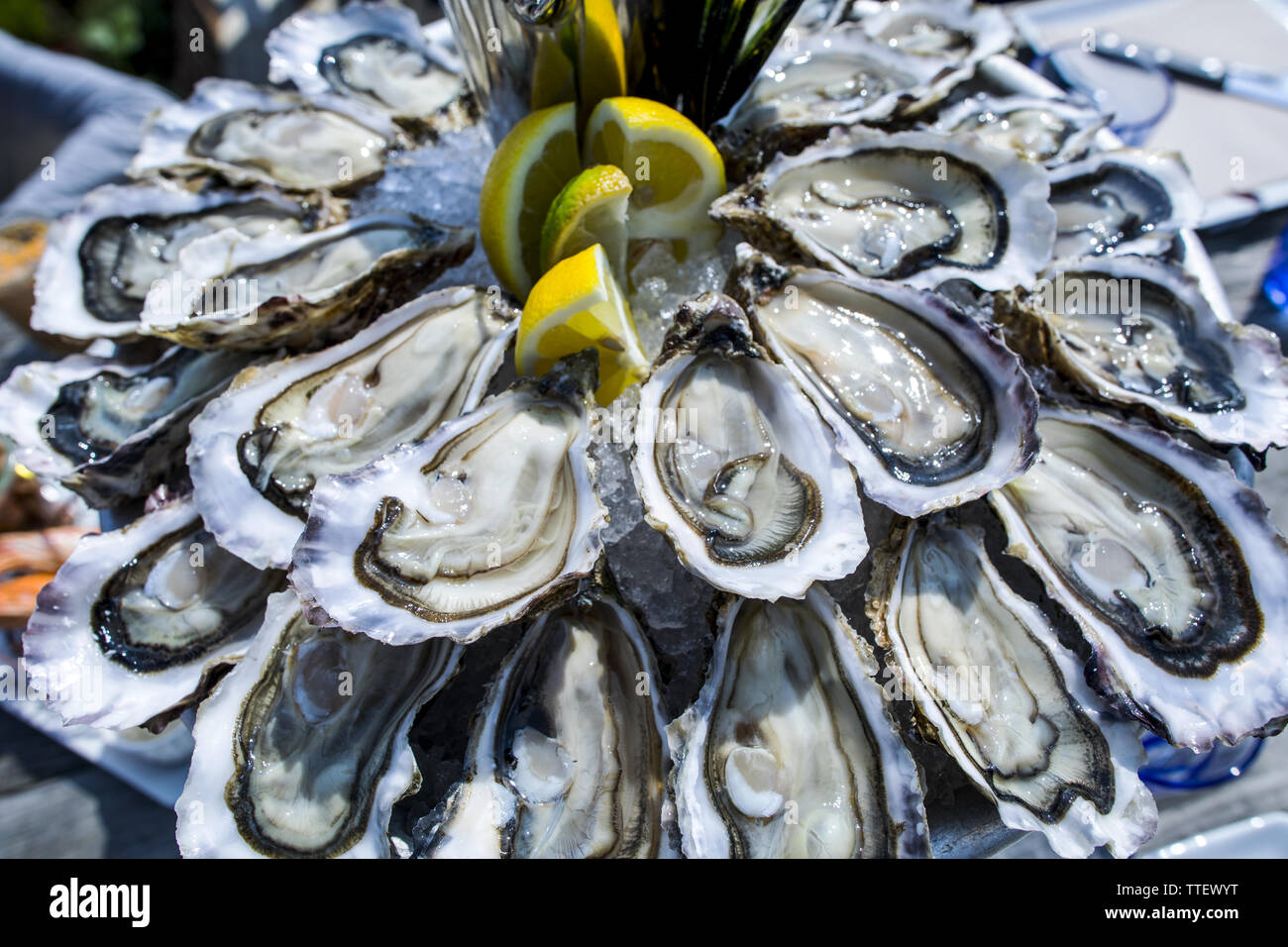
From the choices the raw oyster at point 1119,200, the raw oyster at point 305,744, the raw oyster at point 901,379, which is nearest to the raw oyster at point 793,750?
the raw oyster at point 901,379

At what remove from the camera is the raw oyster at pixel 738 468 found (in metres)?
0.90

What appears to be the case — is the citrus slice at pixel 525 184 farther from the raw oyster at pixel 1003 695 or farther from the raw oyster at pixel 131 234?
the raw oyster at pixel 1003 695

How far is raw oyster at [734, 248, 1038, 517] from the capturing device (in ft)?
3.20

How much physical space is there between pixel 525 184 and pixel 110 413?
0.68 m

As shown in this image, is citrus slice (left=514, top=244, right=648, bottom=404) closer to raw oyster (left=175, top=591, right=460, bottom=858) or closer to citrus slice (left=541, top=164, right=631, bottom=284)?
citrus slice (left=541, top=164, right=631, bottom=284)

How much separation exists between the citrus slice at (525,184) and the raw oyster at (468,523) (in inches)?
8.5

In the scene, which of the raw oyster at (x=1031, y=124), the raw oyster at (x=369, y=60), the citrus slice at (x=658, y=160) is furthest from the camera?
the raw oyster at (x=369, y=60)

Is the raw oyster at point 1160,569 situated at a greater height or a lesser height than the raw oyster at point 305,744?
greater

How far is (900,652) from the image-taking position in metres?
0.94

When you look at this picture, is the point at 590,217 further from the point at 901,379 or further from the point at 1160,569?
the point at 1160,569

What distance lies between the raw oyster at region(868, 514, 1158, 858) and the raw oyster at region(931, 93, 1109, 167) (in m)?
0.72

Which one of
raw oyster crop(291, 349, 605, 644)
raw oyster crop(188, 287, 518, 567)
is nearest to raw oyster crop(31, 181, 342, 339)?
raw oyster crop(188, 287, 518, 567)

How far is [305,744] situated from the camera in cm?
95
